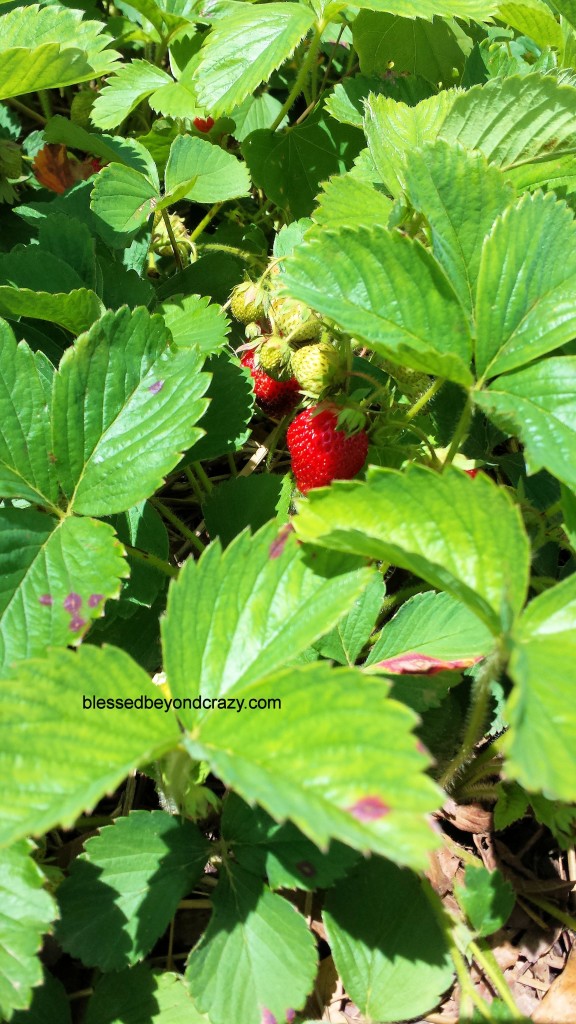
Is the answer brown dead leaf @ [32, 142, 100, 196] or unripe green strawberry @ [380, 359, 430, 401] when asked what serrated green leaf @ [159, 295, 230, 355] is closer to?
unripe green strawberry @ [380, 359, 430, 401]

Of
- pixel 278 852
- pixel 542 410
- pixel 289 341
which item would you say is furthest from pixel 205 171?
pixel 278 852

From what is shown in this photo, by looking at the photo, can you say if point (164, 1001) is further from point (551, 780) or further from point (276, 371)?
point (276, 371)

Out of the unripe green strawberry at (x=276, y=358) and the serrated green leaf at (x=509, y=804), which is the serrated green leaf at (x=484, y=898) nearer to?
the serrated green leaf at (x=509, y=804)

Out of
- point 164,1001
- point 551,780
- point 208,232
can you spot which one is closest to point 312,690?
point 551,780

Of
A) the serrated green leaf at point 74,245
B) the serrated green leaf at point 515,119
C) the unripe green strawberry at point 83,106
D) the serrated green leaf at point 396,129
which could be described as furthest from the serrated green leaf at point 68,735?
the unripe green strawberry at point 83,106

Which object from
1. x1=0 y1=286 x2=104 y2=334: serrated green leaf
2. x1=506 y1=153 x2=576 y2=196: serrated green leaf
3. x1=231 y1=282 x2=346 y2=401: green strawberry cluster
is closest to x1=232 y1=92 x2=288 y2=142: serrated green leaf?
x1=231 y1=282 x2=346 y2=401: green strawberry cluster
